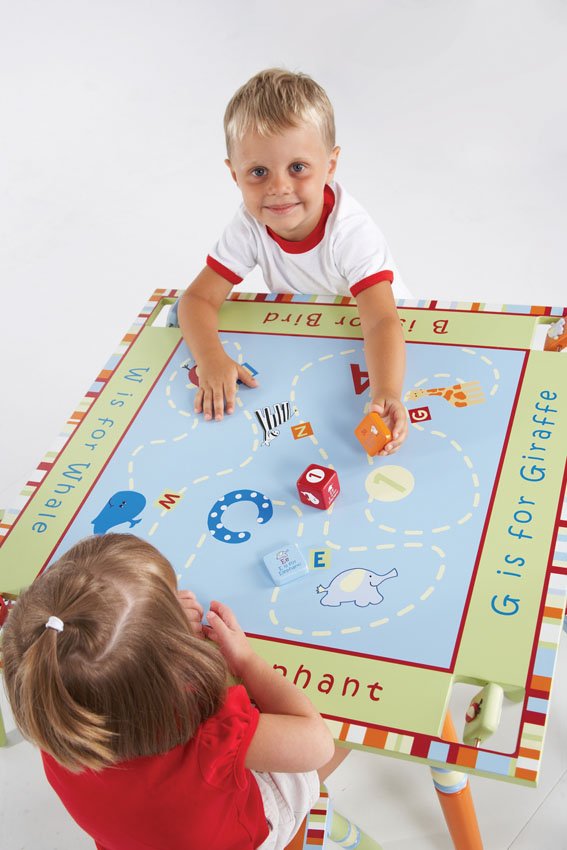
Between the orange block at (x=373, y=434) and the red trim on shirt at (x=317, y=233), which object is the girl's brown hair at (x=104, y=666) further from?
the red trim on shirt at (x=317, y=233)

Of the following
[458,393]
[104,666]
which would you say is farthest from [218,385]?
[104,666]

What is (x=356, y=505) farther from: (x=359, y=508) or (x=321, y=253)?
(x=321, y=253)

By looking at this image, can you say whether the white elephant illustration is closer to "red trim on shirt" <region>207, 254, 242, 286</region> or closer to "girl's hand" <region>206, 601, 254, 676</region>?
"girl's hand" <region>206, 601, 254, 676</region>

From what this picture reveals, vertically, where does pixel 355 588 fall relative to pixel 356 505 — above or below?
below

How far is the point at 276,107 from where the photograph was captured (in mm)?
1634

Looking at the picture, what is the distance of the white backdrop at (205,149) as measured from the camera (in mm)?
2861

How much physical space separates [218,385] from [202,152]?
2.24 metres

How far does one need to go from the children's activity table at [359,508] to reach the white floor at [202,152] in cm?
70

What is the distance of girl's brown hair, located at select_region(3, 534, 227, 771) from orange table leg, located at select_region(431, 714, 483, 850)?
1.89ft

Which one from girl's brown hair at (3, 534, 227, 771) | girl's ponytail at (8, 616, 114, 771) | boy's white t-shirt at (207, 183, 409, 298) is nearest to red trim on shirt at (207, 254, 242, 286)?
boy's white t-shirt at (207, 183, 409, 298)

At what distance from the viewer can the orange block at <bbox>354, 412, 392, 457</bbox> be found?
4.58 ft

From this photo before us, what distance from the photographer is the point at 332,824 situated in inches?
59.4

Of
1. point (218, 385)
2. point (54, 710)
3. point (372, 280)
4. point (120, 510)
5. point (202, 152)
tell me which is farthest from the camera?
point (202, 152)

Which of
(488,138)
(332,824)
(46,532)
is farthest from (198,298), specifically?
(488,138)
